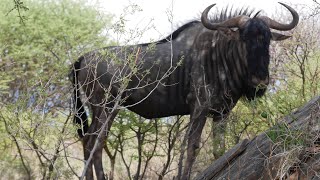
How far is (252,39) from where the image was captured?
597cm

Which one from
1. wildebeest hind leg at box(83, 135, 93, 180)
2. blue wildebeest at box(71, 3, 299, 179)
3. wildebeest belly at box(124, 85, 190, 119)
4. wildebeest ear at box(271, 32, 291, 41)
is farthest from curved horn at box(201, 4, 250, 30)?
wildebeest hind leg at box(83, 135, 93, 180)

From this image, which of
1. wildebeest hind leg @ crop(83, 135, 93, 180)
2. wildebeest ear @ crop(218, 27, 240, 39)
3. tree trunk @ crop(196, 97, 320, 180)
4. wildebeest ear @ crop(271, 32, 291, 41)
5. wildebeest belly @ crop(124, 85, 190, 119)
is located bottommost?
tree trunk @ crop(196, 97, 320, 180)

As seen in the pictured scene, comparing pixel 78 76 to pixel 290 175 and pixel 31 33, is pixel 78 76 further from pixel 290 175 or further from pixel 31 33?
pixel 31 33

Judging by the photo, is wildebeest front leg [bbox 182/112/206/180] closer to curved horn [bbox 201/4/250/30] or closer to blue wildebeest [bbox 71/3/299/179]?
blue wildebeest [bbox 71/3/299/179]

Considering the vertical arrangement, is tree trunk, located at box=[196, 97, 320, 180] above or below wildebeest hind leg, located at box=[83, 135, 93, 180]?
below

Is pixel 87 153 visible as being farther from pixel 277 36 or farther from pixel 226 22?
pixel 277 36

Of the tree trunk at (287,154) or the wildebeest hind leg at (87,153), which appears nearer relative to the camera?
the tree trunk at (287,154)

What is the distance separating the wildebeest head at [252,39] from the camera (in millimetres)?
5914

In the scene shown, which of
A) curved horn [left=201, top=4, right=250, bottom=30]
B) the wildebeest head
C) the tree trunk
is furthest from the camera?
curved horn [left=201, top=4, right=250, bottom=30]

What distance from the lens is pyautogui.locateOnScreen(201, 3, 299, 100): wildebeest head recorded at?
5.91m

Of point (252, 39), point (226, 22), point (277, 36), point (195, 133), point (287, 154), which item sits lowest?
point (287, 154)

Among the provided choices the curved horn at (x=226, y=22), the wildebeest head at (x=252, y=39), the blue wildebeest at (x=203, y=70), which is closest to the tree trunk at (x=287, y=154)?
the wildebeest head at (x=252, y=39)

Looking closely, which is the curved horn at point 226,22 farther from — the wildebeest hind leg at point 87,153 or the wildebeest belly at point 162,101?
the wildebeest hind leg at point 87,153

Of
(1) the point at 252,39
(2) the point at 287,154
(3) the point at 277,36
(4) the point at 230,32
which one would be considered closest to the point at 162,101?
(4) the point at 230,32
